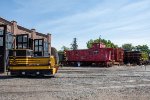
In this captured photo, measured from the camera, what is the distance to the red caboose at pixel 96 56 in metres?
52.3

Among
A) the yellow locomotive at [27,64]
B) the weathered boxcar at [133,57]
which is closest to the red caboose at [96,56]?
the weathered boxcar at [133,57]

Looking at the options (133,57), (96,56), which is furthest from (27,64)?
(133,57)

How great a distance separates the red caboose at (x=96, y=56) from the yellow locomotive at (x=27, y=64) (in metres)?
26.6

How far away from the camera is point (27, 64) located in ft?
83.3

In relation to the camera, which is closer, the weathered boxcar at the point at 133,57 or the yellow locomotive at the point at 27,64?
the yellow locomotive at the point at 27,64

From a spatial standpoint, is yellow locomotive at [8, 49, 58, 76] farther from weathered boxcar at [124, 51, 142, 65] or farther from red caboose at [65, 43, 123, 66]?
weathered boxcar at [124, 51, 142, 65]

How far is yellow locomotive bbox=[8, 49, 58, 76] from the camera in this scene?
993 inches

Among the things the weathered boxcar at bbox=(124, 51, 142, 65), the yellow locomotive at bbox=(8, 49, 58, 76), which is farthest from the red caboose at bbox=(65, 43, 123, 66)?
the yellow locomotive at bbox=(8, 49, 58, 76)

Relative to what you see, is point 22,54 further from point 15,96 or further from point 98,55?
point 98,55

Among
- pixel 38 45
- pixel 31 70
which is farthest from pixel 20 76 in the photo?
pixel 38 45

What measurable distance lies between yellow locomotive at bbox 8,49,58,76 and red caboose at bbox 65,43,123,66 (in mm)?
26590

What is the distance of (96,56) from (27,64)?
94.6 ft

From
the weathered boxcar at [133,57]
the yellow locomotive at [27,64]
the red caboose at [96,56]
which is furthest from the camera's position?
the weathered boxcar at [133,57]

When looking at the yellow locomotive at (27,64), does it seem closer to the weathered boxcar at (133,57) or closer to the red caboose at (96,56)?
the red caboose at (96,56)
